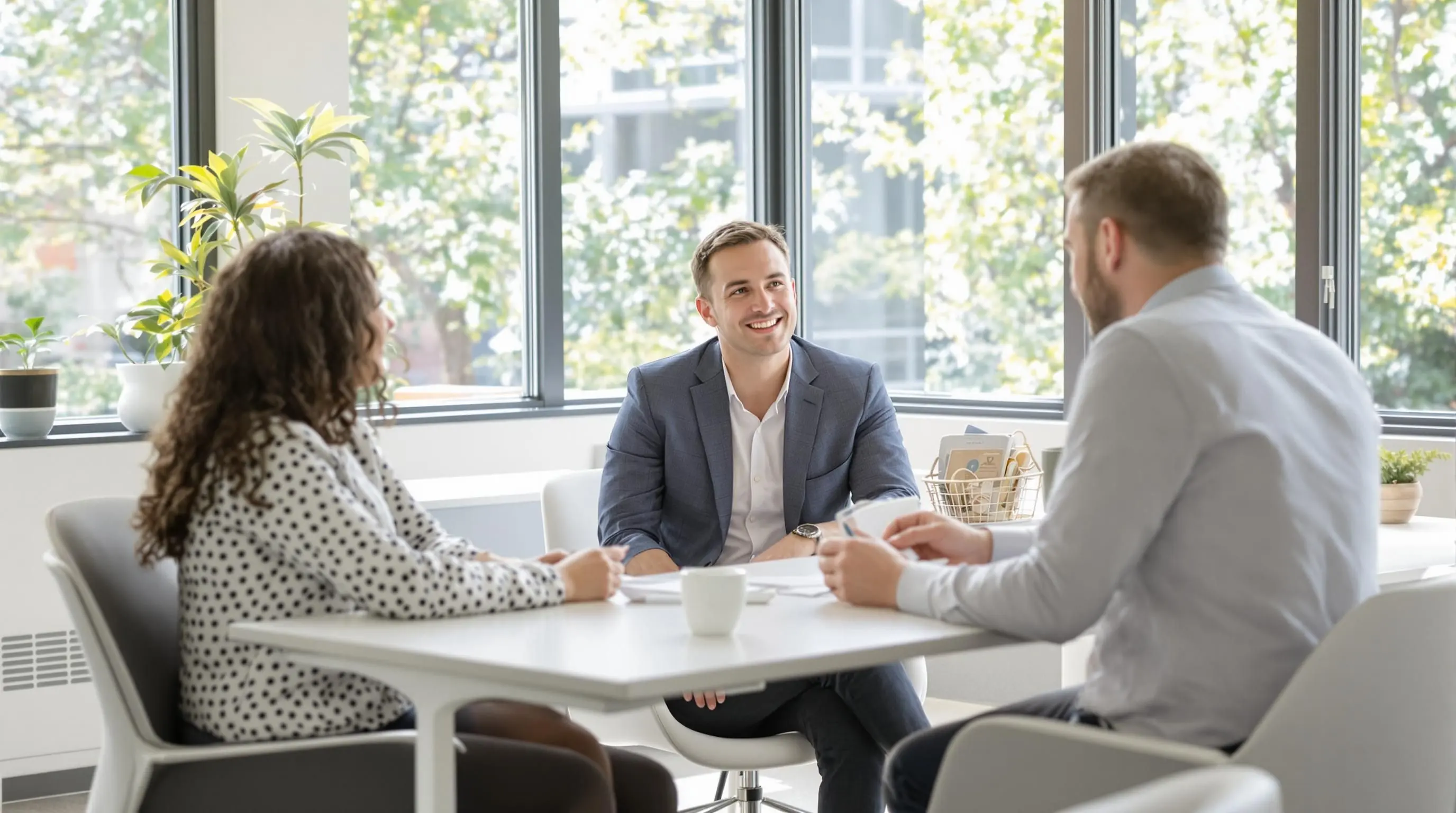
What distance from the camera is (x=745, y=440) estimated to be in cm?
291

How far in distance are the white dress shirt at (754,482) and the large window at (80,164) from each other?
2.04m

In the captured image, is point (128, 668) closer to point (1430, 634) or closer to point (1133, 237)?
point (1133, 237)

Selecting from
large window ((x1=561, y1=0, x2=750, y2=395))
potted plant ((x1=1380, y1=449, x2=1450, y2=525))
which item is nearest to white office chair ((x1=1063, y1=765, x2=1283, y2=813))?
potted plant ((x1=1380, y1=449, x2=1450, y2=525))

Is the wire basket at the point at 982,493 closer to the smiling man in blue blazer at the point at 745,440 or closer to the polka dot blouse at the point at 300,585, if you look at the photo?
the smiling man in blue blazer at the point at 745,440

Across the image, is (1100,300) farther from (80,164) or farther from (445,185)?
(445,185)

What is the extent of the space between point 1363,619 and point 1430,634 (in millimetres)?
122

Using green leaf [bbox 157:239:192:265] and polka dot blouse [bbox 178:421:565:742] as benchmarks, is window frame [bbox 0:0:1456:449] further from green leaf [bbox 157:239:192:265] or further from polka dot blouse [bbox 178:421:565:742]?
polka dot blouse [bbox 178:421:565:742]

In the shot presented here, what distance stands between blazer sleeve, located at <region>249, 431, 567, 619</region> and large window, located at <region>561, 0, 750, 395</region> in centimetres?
326

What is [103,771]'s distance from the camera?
1921 millimetres

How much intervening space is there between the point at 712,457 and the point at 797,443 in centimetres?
16

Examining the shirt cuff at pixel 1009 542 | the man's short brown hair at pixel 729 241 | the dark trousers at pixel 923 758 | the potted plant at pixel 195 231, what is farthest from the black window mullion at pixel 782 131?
the dark trousers at pixel 923 758

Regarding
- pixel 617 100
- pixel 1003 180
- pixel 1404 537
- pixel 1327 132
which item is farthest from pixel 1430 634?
pixel 617 100

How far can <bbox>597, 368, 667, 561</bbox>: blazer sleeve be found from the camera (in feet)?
9.27

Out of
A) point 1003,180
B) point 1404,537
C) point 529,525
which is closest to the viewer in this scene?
point 1404,537
